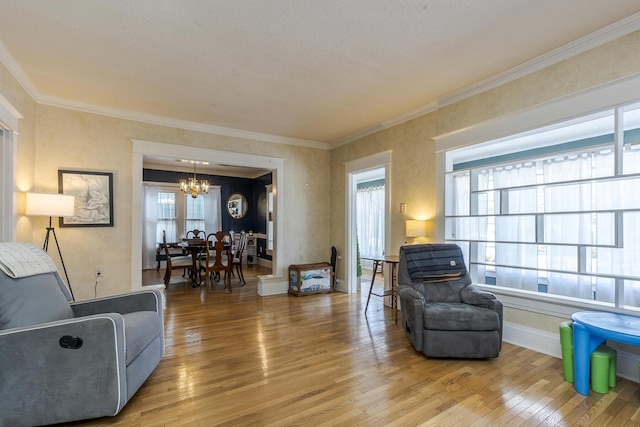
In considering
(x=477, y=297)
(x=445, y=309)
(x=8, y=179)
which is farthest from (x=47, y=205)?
(x=477, y=297)

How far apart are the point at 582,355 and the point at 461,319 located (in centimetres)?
83

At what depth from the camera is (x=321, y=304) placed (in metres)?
4.68

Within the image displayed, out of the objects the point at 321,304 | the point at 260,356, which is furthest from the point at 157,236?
the point at 260,356

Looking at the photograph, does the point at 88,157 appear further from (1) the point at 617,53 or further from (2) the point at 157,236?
(1) the point at 617,53

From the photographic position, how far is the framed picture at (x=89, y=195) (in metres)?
3.86

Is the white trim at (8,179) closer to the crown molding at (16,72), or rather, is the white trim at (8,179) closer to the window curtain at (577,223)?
the crown molding at (16,72)

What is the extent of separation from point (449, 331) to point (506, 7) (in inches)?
103

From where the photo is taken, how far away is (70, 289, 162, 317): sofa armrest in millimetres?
2457

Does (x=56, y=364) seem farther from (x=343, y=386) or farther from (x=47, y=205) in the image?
(x=47, y=205)

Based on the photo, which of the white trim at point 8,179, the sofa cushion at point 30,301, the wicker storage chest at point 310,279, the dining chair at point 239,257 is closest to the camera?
the sofa cushion at point 30,301

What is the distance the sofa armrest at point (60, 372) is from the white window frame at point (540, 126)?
11.5 ft

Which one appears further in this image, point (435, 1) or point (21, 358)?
point (435, 1)

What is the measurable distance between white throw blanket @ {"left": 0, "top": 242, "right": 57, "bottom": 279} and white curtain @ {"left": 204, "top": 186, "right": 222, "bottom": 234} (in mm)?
6255

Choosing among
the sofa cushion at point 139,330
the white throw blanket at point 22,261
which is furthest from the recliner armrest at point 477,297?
the white throw blanket at point 22,261
